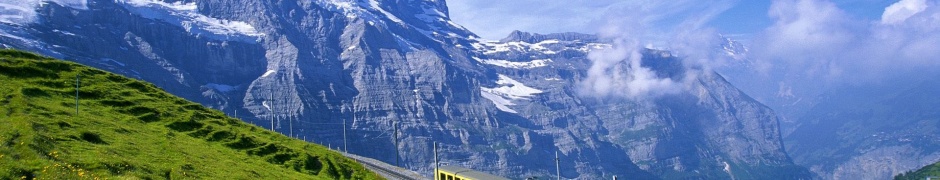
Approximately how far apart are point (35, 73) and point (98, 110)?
1548cm

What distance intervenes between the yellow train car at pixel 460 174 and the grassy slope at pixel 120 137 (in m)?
8.03

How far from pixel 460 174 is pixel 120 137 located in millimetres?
27370

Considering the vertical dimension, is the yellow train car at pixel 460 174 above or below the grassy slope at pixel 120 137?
below

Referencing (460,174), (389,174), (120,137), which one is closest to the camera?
(120,137)

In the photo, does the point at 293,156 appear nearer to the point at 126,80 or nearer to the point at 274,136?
the point at 274,136

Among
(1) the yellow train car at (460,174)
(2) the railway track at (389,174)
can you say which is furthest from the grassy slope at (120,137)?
(2) the railway track at (389,174)

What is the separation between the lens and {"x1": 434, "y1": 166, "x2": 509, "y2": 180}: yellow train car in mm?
55075

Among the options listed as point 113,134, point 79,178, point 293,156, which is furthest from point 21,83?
point 79,178

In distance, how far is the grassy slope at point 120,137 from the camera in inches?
1352

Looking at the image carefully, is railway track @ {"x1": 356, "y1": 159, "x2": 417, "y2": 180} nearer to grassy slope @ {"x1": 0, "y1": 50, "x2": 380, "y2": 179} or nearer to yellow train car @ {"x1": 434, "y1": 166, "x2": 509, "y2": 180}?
grassy slope @ {"x1": 0, "y1": 50, "x2": 380, "y2": 179}

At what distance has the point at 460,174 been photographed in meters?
57.4

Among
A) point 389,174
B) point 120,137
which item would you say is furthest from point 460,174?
point 389,174

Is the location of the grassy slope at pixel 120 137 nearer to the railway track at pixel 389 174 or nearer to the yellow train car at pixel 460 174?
the yellow train car at pixel 460 174

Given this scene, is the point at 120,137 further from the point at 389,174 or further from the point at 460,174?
the point at 389,174
